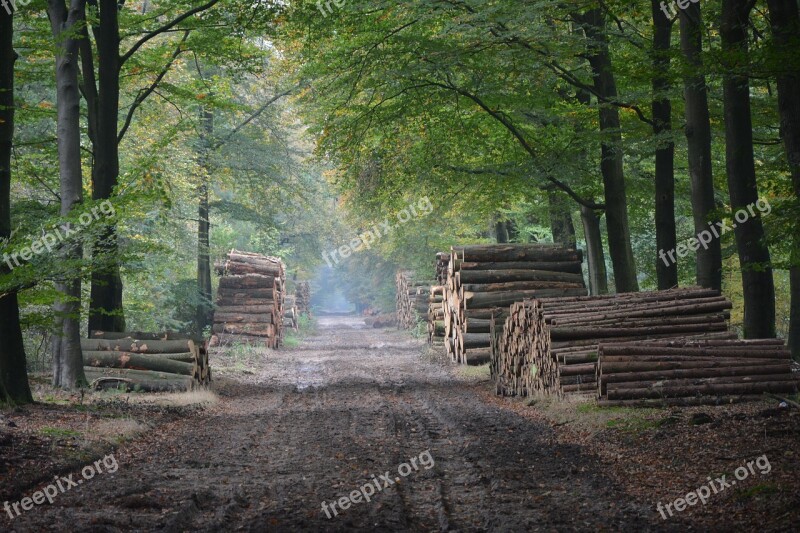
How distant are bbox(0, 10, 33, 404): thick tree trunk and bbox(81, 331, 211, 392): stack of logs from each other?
327 cm

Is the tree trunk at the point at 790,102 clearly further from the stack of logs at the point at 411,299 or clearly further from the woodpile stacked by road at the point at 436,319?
the stack of logs at the point at 411,299

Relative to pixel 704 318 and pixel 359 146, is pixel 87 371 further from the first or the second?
pixel 704 318

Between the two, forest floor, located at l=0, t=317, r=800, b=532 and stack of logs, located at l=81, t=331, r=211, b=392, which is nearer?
forest floor, located at l=0, t=317, r=800, b=532

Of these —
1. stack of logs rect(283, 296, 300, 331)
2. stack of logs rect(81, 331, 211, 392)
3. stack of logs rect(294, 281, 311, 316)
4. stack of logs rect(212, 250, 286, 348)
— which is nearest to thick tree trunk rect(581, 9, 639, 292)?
stack of logs rect(81, 331, 211, 392)

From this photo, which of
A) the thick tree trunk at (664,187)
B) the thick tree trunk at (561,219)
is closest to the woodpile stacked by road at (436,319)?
the thick tree trunk at (561,219)

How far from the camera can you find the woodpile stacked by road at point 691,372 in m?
10.4

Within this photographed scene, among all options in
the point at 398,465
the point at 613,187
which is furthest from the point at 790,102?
the point at 613,187

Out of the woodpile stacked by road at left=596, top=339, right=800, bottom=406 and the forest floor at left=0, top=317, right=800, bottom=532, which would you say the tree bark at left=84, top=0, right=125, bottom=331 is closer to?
the forest floor at left=0, top=317, right=800, bottom=532

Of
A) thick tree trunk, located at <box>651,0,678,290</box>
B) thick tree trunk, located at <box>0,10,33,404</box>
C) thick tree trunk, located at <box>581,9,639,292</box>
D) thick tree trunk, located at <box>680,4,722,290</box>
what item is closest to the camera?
thick tree trunk, located at <box>0,10,33,404</box>

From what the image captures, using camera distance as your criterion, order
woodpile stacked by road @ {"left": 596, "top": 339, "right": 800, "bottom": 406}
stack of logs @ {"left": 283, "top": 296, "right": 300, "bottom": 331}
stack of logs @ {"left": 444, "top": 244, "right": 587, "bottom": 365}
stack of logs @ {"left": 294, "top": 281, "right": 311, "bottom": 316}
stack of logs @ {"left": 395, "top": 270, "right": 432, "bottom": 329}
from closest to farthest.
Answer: woodpile stacked by road @ {"left": 596, "top": 339, "right": 800, "bottom": 406}, stack of logs @ {"left": 444, "top": 244, "right": 587, "bottom": 365}, stack of logs @ {"left": 395, "top": 270, "right": 432, "bottom": 329}, stack of logs @ {"left": 283, "top": 296, "right": 300, "bottom": 331}, stack of logs @ {"left": 294, "top": 281, "right": 311, "bottom": 316}

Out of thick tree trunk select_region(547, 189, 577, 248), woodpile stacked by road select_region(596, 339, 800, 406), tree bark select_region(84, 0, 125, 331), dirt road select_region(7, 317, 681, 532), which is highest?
tree bark select_region(84, 0, 125, 331)

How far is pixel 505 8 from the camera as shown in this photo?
47.1 ft

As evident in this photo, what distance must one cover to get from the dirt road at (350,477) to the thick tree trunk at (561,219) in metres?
8.89

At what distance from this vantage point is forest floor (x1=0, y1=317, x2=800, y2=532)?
6.02 m
